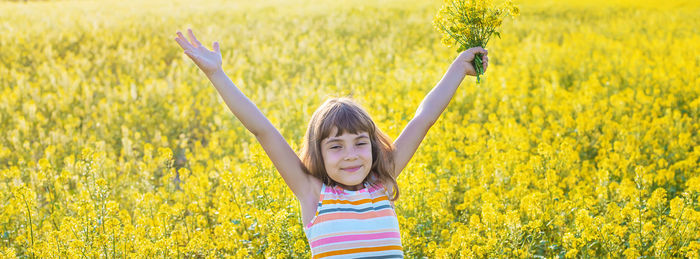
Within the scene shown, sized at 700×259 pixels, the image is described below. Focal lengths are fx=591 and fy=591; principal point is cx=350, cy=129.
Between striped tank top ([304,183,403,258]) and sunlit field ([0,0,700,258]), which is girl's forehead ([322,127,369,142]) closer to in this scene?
striped tank top ([304,183,403,258])

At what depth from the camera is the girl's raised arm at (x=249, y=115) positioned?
225 cm

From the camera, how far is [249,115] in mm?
2273

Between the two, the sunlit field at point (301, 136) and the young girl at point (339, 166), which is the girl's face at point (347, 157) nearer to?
the young girl at point (339, 166)

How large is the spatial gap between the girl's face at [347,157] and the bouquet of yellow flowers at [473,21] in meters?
0.66

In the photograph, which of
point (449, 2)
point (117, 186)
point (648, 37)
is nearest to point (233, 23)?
point (648, 37)

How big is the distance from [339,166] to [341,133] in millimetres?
133

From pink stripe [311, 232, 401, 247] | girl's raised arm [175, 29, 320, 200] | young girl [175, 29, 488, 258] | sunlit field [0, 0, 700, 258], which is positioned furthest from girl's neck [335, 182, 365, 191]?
Result: sunlit field [0, 0, 700, 258]

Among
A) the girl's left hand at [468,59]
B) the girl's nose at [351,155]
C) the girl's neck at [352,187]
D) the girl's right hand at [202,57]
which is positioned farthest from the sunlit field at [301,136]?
the girl's right hand at [202,57]

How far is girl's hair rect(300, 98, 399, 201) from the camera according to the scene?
2.38 meters

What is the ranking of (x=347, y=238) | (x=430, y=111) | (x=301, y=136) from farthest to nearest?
(x=301, y=136) < (x=430, y=111) < (x=347, y=238)

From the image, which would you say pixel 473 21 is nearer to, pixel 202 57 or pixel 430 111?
pixel 430 111

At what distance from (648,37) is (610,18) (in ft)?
15.4

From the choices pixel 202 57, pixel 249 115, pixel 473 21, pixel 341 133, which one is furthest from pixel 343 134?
pixel 473 21

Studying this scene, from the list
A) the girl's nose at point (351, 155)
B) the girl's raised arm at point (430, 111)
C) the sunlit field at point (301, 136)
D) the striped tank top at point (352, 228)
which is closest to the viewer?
the striped tank top at point (352, 228)
